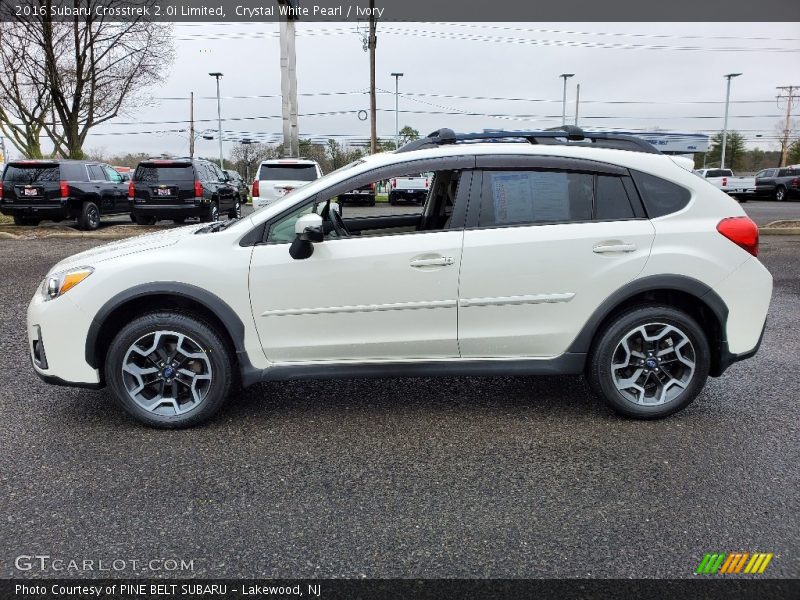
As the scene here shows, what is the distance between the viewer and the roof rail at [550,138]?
423cm

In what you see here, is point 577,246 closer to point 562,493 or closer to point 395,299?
point 395,299

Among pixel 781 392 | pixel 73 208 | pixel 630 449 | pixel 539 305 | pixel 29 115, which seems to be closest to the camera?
pixel 630 449

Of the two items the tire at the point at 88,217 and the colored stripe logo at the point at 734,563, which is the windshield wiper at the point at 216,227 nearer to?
the colored stripe logo at the point at 734,563

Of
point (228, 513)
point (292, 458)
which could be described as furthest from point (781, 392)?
point (228, 513)

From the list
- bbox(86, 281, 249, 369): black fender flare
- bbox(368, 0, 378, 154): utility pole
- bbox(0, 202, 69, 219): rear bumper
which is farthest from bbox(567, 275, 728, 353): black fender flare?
bbox(368, 0, 378, 154): utility pole

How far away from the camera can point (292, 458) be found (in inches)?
137

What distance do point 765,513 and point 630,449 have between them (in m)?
0.79

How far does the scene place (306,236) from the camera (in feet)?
12.0

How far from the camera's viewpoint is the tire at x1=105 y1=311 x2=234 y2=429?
3.76 meters

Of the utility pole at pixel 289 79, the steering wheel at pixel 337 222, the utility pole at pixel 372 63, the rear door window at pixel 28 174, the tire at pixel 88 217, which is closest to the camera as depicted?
the steering wheel at pixel 337 222

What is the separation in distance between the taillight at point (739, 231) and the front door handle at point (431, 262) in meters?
1.71

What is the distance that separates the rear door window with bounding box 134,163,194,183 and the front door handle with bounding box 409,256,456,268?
12698 millimetres

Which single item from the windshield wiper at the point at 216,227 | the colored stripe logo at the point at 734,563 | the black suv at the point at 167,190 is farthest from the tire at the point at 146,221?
the colored stripe logo at the point at 734,563

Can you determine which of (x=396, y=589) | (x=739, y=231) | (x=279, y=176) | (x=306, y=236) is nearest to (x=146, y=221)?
(x=279, y=176)
